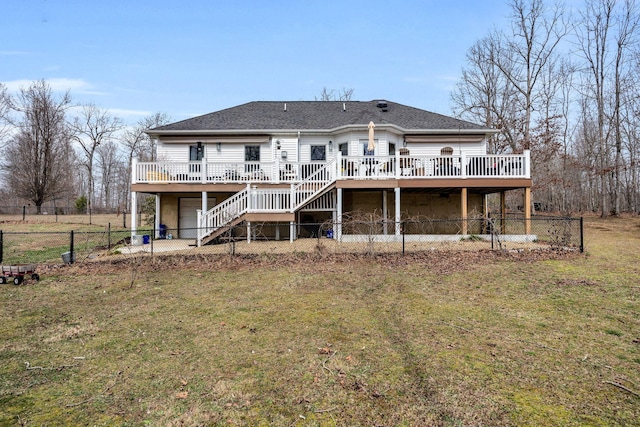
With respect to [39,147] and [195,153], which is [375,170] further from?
[39,147]

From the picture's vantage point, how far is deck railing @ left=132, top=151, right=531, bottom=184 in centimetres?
1349

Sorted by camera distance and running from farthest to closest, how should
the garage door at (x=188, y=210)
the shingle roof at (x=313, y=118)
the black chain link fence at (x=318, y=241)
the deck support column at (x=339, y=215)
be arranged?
the shingle roof at (x=313, y=118), the garage door at (x=188, y=210), the deck support column at (x=339, y=215), the black chain link fence at (x=318, y=241)

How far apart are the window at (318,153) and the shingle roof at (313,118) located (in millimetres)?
944

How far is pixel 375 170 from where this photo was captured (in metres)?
13.8

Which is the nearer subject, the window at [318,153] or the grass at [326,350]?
the grass at [326,350]

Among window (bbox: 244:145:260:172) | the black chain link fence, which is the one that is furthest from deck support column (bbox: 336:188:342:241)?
window (bbox: 244:145:260:172)

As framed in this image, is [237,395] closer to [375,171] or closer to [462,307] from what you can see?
[462,307]

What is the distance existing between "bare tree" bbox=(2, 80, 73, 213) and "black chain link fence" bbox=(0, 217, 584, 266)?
20.7 meters

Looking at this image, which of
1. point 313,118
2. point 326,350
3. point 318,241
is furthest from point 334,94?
point 326,350

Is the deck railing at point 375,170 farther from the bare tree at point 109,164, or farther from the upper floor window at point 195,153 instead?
the bare tree at point 109,164

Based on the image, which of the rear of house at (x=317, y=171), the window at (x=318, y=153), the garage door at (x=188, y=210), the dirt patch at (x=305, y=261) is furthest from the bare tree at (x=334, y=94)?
the dirt patch at (x=305, y=261)

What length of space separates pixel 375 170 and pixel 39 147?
36451mm

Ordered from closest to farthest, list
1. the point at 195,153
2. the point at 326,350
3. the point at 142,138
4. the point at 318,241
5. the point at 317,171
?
the point at 326,350, the point at 318,241, the point at 317,171, the point at 195,153, the point at 142,138

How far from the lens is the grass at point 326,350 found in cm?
289
